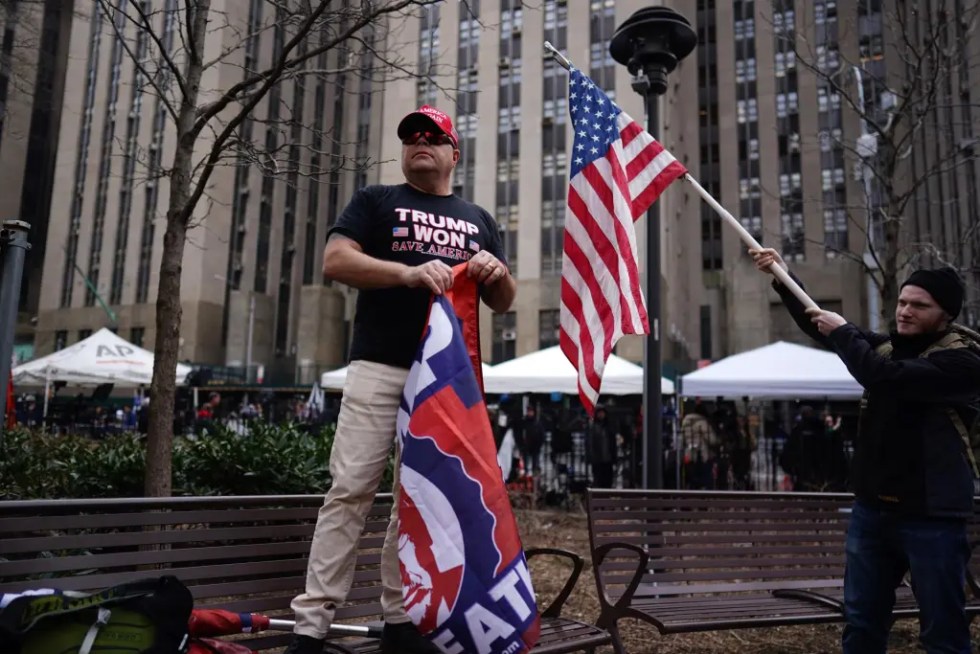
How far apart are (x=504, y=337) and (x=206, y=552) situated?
145 ft

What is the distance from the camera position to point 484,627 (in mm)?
2322

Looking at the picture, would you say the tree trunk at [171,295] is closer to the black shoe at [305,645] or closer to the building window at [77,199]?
the black shoe at [305,645]

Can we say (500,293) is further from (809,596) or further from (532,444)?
(532,444)

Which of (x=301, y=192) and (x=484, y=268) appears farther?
(x=301, y=192)

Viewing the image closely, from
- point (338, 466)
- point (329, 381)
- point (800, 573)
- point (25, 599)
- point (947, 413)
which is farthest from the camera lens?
point (329, 381)

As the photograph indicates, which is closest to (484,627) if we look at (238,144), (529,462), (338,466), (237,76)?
(338,466)

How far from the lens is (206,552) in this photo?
293 centimetres

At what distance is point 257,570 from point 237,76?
47751 millimetres

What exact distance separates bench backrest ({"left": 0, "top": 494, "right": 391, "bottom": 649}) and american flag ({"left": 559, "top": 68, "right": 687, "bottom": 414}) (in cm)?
131

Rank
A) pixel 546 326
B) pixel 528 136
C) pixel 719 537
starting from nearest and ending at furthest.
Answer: pixel 719 537, pixel 546 326, pixel 528 136

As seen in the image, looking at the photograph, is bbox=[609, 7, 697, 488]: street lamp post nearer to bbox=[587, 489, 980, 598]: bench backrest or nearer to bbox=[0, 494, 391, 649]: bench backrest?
bbox=[587, 489, 980, 598]: bench backrest

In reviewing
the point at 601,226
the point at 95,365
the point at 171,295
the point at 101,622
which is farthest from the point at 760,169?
the point at 101,622

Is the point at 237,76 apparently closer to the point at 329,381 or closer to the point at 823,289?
the point at 329,381

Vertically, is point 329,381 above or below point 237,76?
below
